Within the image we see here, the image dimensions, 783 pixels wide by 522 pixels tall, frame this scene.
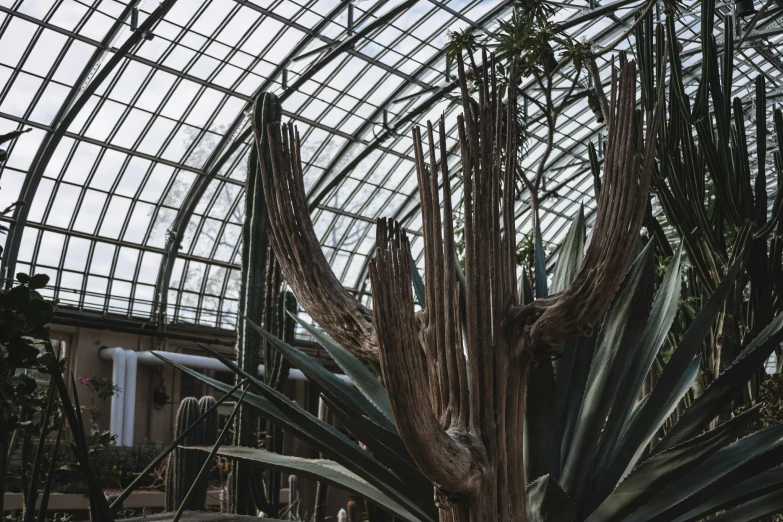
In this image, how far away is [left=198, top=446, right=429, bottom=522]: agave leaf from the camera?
202cm

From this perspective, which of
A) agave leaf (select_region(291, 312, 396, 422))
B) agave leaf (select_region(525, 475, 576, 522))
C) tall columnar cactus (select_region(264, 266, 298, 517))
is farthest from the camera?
tall columnar cactus (select_region(264, 266, 298, 517))

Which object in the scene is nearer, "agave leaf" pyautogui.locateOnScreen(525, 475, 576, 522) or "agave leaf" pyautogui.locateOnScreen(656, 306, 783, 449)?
"agave leaf" pyautogui.locateOnScreen(525, 475, 576, 522)

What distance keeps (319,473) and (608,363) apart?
848 millimetres

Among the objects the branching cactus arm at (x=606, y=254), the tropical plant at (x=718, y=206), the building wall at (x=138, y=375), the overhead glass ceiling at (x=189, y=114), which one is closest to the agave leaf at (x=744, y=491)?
the branching cactus arm at (x=606, y=254)

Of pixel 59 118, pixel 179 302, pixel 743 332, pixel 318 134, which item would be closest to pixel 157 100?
pixel 59 118

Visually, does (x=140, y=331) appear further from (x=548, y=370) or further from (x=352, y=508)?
(x=548, y=370)

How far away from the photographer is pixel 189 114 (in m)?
15.8

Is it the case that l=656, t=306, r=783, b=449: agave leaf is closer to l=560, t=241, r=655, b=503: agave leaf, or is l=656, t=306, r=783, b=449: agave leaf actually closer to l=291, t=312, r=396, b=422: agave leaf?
l=560, t=241, r=655, b=503: agave leaf

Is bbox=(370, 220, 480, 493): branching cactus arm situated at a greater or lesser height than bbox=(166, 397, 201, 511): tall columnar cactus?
greater

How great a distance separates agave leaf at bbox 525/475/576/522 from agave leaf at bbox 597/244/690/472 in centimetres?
52

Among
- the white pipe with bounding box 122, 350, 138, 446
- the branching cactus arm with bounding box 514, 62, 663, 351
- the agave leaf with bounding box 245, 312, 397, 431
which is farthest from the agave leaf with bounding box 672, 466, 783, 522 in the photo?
the white pipe with bounding box 122, 350, 138, 446

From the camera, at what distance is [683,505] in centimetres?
189

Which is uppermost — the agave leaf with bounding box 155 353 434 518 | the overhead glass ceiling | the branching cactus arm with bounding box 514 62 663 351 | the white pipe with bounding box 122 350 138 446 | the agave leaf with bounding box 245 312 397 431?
the overhead glass ceiling

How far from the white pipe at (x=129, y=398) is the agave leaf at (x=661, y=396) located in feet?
43.1
